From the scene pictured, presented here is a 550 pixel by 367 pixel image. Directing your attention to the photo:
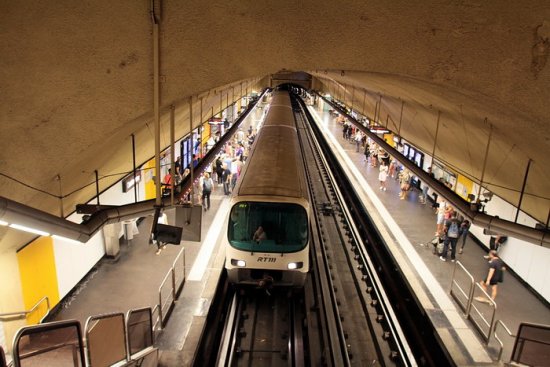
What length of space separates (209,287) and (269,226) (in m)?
2.27

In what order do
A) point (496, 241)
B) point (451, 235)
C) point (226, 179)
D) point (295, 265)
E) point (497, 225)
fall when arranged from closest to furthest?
point (497, 225) < point (295, 265) < point (451, 235) < point (496, 241) < point (226, 179)

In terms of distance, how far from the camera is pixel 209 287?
8086mm

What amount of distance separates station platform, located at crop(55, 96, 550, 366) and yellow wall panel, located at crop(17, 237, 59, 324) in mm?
608

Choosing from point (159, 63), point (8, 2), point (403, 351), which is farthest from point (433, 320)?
point (8, 2)

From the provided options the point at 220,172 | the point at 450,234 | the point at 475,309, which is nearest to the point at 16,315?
the point at 475,309

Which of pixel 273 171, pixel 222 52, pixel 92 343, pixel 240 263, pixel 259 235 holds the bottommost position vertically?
pixel 240 263

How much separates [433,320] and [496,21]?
5.86 metres

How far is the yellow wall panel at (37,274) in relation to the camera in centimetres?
642

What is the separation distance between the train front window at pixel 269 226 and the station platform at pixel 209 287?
5.40ft

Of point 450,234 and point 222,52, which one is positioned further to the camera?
point 450,234

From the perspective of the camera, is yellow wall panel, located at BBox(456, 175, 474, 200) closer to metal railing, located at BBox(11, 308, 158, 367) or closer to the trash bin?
the trash bin

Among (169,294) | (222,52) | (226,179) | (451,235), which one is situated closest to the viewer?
(222,52)

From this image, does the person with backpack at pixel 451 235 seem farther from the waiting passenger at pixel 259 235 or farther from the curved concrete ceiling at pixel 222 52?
the curved concrete ceiling at pixel 222 52

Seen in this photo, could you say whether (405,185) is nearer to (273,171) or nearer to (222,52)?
(273,171)
